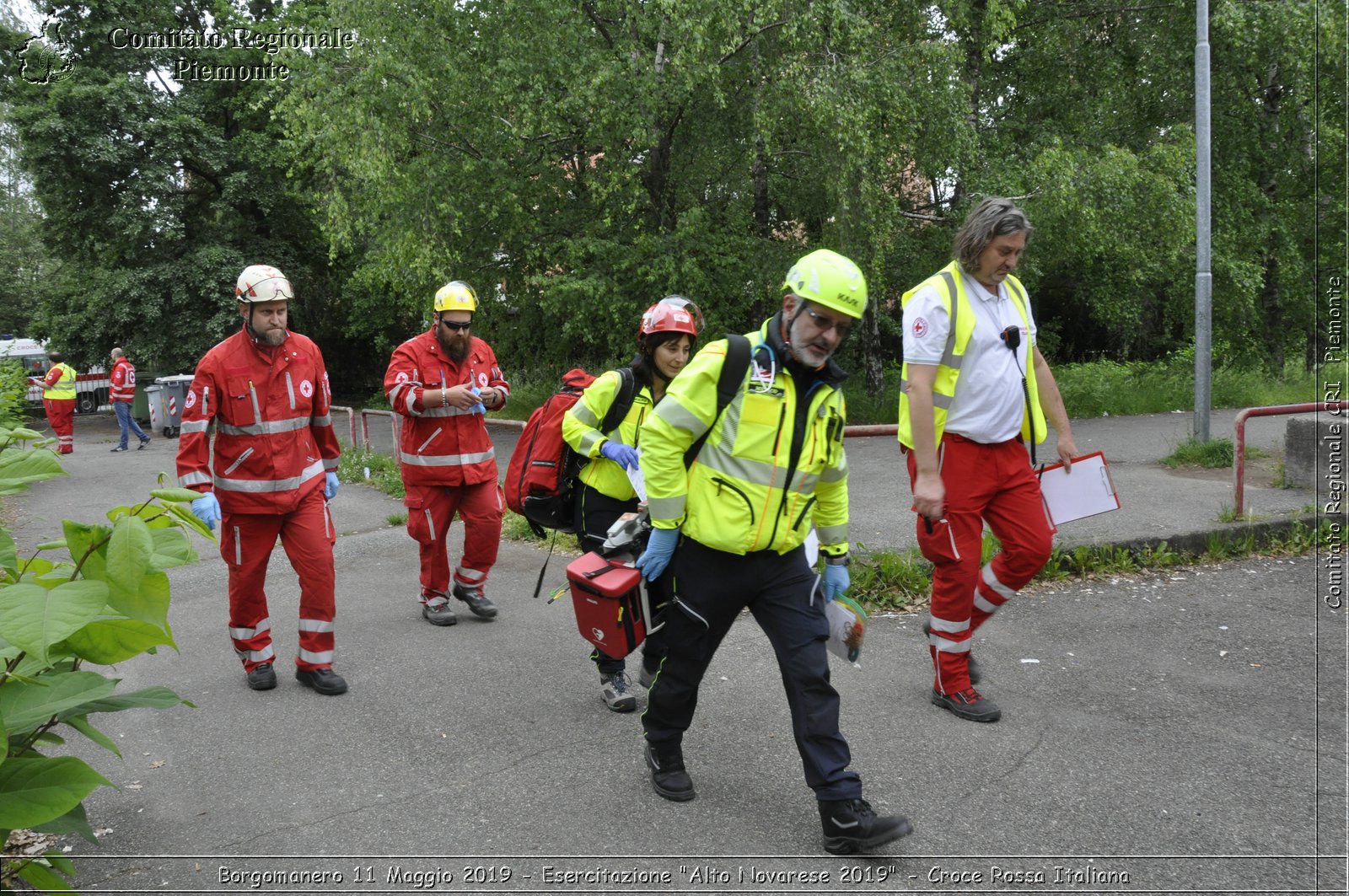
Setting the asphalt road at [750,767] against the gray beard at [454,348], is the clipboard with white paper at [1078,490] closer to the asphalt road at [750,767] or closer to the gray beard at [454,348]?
the asphalt road at [750,767]

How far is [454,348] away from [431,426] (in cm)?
50

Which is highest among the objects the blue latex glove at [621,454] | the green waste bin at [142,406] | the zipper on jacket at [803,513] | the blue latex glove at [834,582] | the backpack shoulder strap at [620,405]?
the backpack shoulder strap at [620,405]

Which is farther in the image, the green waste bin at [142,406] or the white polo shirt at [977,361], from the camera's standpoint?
the green waste bin at [142,406]

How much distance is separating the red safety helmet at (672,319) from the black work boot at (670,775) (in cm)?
181

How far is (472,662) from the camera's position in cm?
573

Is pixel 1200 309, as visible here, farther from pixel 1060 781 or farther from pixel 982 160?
pixel 1060 781

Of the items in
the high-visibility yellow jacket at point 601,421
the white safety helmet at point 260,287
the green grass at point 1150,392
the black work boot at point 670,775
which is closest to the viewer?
the black work boot at point 670,775

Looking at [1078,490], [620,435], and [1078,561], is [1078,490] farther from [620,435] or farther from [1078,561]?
[620,435]

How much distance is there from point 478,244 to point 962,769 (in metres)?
14.5

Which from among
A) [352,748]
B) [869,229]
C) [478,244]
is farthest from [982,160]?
[352,748]

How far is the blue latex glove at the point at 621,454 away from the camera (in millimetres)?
4742

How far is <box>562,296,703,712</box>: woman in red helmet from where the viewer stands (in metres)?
4.79

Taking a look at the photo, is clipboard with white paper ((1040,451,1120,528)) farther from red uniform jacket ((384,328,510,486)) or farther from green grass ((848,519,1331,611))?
red uniform jacket ((384,328,510,486))

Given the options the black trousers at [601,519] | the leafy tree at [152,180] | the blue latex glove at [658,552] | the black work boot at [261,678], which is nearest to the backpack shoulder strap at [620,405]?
the black trousers at [601,519]
